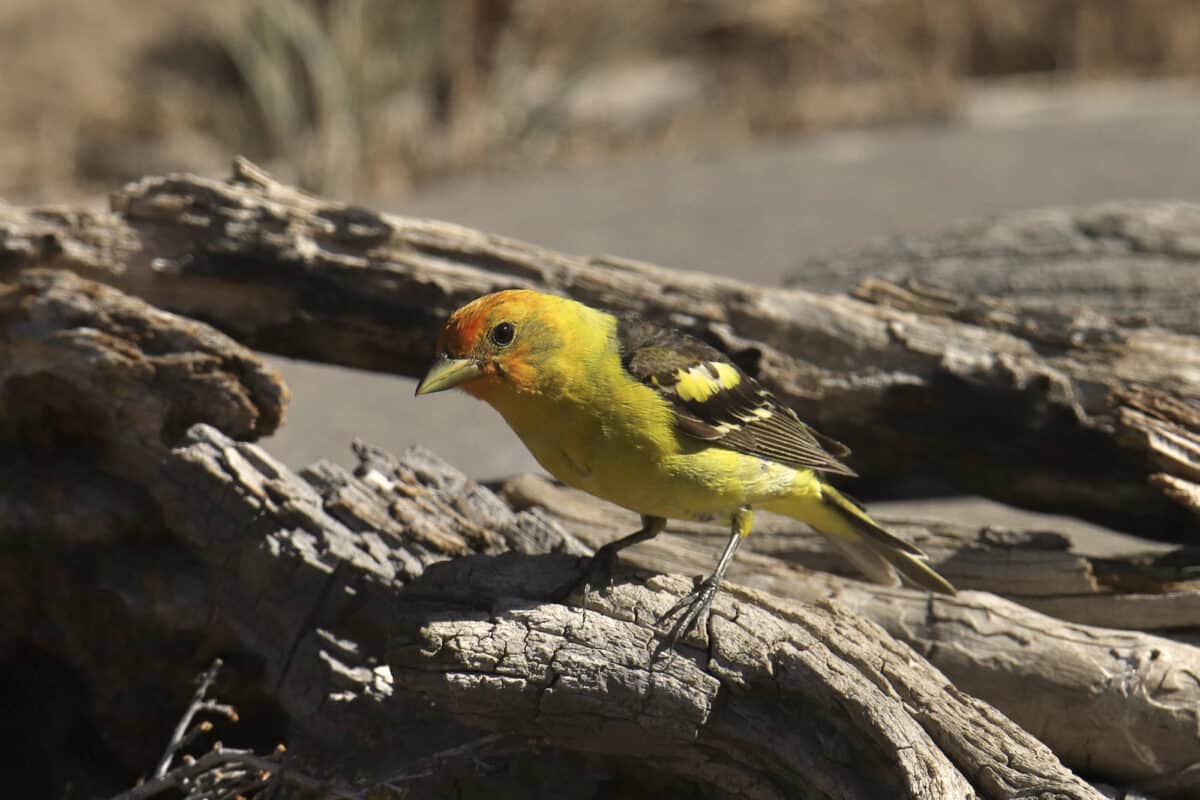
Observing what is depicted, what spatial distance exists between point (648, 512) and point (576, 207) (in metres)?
6.22

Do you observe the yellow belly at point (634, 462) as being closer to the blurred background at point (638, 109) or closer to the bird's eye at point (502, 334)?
the bird's eye at point (502, 334)

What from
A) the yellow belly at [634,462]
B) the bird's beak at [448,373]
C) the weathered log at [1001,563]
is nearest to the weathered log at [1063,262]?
the weathered log at [1001,563]

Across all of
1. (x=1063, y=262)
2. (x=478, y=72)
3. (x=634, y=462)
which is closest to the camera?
(x=634, y=462)

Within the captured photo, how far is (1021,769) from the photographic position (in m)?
3.69

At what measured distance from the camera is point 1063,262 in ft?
20.4

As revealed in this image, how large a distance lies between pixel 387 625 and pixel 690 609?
98 cm

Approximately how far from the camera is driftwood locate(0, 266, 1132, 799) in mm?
3750

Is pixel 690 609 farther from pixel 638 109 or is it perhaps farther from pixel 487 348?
pixel 638 109

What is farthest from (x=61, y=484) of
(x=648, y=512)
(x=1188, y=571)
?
(x=1188, y=571)

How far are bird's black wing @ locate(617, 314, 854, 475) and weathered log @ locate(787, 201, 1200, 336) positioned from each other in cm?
152

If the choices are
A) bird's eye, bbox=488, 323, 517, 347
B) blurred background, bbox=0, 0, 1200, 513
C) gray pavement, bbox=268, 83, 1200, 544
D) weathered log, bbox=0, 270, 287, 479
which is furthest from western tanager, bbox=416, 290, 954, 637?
blurred background, bbox=0, 0, 1200, 513

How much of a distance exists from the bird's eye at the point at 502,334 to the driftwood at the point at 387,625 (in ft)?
2.12

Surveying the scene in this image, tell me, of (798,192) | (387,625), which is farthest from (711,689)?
(798,192)

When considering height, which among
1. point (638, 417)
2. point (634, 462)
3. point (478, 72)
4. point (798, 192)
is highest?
point (638, 417)
